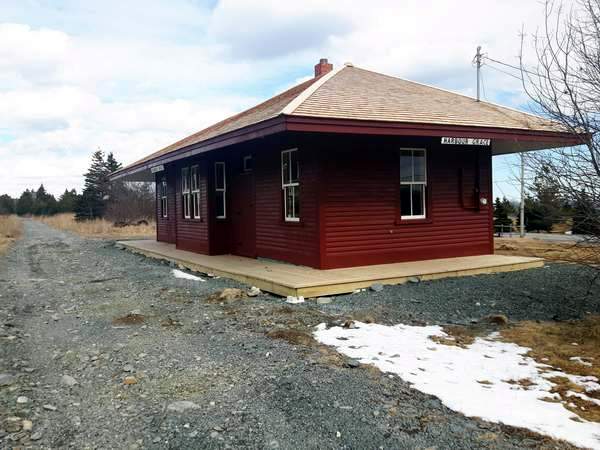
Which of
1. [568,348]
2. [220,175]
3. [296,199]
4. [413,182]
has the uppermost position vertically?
[220,175]

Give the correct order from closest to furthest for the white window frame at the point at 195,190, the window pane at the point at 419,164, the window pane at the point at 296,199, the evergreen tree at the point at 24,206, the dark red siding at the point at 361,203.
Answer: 1. the dark red siding at the point at 361,203
2. the window pane at the point at 296,199
3. the window pane at the point at 419,164
4. the white window frame at the point at 195,190
5. the evergreen tree at the point at 24,206

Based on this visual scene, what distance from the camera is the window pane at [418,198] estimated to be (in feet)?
31.1

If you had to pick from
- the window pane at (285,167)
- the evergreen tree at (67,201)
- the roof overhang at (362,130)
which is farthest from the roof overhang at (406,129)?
the evergreen tree at (67,201)

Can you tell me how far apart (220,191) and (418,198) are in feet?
16.3

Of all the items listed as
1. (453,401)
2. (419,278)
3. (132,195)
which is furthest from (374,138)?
(132,195)

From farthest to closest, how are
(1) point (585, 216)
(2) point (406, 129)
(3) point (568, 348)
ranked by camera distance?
(2) point (406, 129)
(1) point (585, 216)
(3) point (568, 348)

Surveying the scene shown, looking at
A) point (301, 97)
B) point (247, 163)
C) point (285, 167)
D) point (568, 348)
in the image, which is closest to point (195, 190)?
point (247, 163)

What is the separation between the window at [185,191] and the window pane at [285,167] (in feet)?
15.4

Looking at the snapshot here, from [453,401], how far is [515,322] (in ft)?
8.84

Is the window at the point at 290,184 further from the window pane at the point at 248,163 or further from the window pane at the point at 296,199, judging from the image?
the window pane at the point at 248,163

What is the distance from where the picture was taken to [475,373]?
394 cm

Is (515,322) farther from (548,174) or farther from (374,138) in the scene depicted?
(374,138)

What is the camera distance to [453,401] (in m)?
3.37

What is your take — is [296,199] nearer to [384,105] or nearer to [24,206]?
[384,105]
